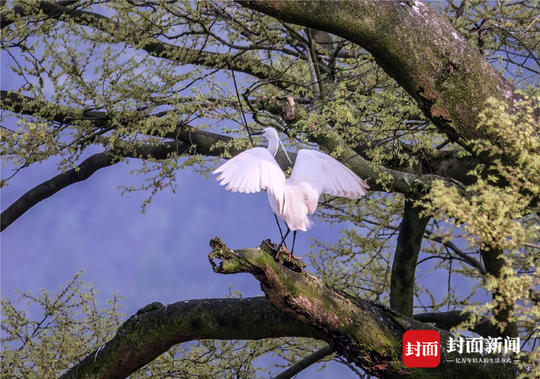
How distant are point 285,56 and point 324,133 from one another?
2.09 metres

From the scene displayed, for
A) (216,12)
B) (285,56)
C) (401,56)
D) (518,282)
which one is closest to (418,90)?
(401,56)

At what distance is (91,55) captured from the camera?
15.9ft

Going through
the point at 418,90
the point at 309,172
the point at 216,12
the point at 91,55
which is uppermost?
the point at 216,12

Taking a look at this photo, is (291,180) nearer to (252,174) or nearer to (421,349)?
(252,174)

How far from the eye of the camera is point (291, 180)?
10.8 feet

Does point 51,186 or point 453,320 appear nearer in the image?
point 453,320

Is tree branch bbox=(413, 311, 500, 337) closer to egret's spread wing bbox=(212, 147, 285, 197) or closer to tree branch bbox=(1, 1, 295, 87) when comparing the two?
tree branch bbox=(1, 1, 295, 87)

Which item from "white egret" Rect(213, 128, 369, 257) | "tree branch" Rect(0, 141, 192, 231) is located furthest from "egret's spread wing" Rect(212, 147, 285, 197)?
"tree branch" Rect(0, 141, 192, 231)

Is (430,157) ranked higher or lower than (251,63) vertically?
lower

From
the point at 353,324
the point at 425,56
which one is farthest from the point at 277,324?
the point at 425,56

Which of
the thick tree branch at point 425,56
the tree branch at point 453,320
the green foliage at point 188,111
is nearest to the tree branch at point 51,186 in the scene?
the green foliage at point 188,111

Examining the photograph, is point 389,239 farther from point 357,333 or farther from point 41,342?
point 41,342

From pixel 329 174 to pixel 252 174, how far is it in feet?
2.05

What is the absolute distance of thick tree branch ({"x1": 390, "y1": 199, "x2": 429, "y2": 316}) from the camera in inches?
181
